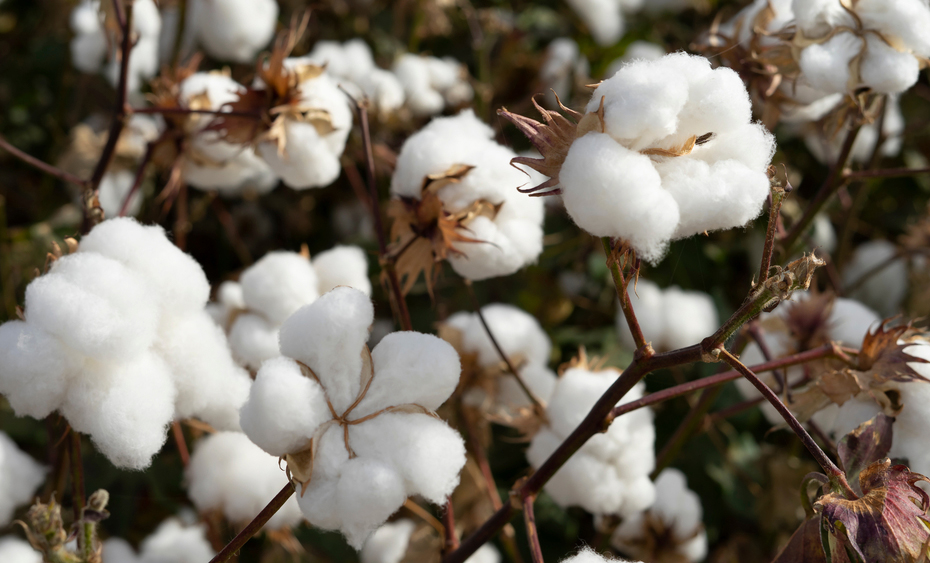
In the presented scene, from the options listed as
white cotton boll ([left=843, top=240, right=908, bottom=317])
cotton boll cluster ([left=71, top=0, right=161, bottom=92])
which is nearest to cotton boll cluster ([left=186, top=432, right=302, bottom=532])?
cotton boll cluster ([left=71, top=0, right=161, bottom=92])

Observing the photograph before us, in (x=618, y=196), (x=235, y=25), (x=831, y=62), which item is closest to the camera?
(x=618, y=196)

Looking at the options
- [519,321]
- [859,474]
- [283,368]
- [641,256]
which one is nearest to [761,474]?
[519,321]

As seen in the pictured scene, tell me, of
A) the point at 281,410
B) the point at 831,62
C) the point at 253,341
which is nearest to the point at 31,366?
the point at 281,410

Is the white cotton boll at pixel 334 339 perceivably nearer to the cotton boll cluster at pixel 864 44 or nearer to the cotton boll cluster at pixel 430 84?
the cotton boll cluster at pixel 864 44

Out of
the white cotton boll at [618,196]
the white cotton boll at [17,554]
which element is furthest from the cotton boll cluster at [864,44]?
the white cotton boll at [17,554]

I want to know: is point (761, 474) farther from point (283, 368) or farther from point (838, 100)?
point (283, 368)

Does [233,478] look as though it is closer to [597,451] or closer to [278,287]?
[278,287]
